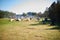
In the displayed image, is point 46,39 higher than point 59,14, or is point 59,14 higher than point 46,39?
point 59,14

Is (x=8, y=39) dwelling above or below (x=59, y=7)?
below

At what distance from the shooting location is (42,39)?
3.69 m

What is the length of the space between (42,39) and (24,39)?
0.47 m

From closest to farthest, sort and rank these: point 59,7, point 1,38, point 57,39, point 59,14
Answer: point 57,39
point 1,38
point 59,14
point 59,7

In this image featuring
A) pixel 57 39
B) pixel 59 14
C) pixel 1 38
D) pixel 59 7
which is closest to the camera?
pixel 57 39

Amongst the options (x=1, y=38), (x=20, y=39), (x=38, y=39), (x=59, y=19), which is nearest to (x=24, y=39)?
(x=20, y=39)

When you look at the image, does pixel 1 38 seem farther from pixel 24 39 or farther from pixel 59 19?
pixel 59 19

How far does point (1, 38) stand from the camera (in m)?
3.85

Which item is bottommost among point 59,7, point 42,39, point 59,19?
point 42,39

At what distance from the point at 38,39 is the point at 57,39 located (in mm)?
491

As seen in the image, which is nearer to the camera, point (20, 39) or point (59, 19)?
point (20, 39)

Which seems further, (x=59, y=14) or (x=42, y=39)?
(x=59, y=14)

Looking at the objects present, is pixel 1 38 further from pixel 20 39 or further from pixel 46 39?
pixel 46 39

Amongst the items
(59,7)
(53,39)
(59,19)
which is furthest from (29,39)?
(59,7)
